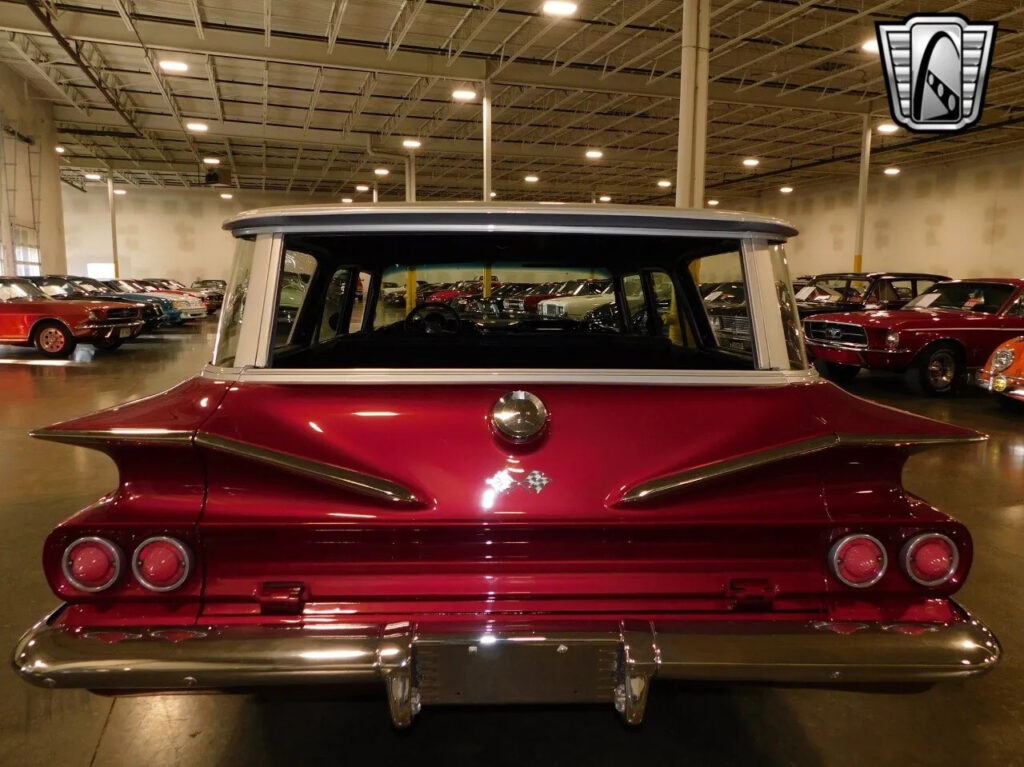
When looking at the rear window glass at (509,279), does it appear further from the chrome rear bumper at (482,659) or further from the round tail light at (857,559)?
the chrome rear bumper at (482,659)

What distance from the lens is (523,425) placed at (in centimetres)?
161

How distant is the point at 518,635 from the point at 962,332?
9575mm

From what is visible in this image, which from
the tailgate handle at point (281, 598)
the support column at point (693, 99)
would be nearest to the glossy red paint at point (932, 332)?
the support column at point (693, 99)

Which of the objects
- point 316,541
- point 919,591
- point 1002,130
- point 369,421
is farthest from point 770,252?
→ point 1002,130

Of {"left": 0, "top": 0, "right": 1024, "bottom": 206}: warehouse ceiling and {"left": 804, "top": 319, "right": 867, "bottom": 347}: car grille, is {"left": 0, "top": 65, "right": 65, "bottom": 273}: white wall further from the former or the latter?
{"left": 804, "top": 319, "right": 867, "bottom": 347}: car grille

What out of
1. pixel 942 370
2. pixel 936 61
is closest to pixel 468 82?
pixel 936 61

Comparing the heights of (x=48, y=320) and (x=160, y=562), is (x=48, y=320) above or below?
above

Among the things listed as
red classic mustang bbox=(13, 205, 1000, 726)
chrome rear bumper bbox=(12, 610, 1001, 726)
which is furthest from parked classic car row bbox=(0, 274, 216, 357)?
chrome rear bumper bbox=(12, 610, 1001, 726)

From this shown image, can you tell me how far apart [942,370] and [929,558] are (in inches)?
350

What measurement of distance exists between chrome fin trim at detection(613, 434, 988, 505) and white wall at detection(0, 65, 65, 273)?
68.6 ft

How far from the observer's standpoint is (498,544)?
5.30 feet

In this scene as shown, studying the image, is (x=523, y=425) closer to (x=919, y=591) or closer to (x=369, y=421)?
(x=369, y=421)

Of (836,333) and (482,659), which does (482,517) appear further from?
(836,333)

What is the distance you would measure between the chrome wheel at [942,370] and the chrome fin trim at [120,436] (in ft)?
32.0
